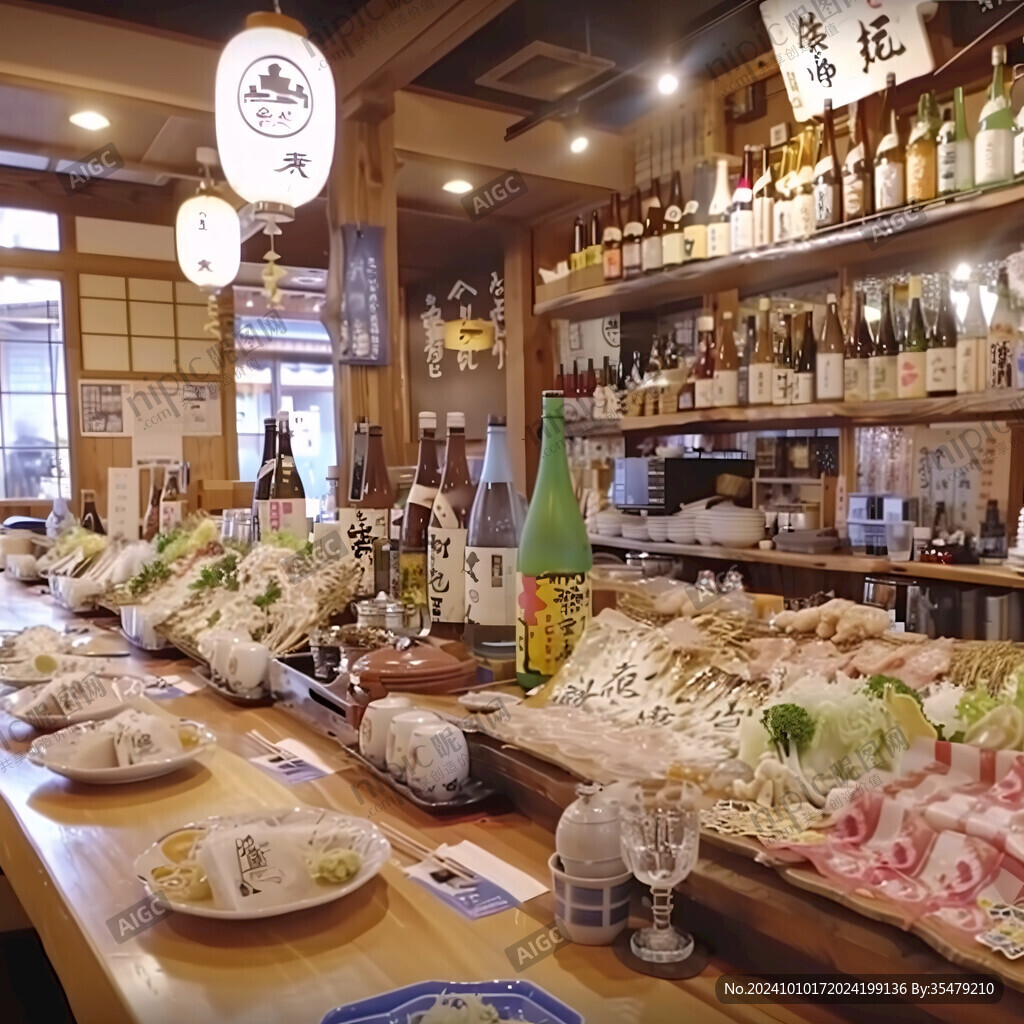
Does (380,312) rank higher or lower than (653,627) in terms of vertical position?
higher

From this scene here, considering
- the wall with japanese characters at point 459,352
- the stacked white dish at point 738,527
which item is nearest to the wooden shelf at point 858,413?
the stacked white dish at point 738,527

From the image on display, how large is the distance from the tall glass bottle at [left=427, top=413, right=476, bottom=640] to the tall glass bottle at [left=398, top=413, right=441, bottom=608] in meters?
0.07

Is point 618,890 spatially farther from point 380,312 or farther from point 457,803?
point 380,312

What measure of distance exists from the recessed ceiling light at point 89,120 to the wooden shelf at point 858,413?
2787mm

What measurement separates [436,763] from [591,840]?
13.2 inches

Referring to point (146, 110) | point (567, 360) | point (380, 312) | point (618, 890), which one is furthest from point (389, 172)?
point (618, 890)

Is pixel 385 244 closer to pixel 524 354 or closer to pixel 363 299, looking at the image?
pixel 363 299

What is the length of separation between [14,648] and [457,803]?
4.23ft

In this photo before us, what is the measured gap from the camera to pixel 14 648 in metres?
1.91

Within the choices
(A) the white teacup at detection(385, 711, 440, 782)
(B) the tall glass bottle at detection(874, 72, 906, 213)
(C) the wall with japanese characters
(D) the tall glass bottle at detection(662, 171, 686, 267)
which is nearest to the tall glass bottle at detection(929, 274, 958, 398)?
(B) the tall glass bottle at detection(874, 72, 906, 213)

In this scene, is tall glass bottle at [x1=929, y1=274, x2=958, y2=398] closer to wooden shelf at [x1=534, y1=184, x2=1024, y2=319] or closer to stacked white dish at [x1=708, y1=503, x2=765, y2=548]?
wooden shelf at [x1=534, y1=184, x2=1024, y2=319]

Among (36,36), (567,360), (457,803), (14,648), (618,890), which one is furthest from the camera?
(567,360)

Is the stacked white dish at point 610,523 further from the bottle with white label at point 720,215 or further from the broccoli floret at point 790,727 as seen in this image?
the broccoli floret at point 790,727

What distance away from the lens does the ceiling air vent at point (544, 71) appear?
4.08 meters
